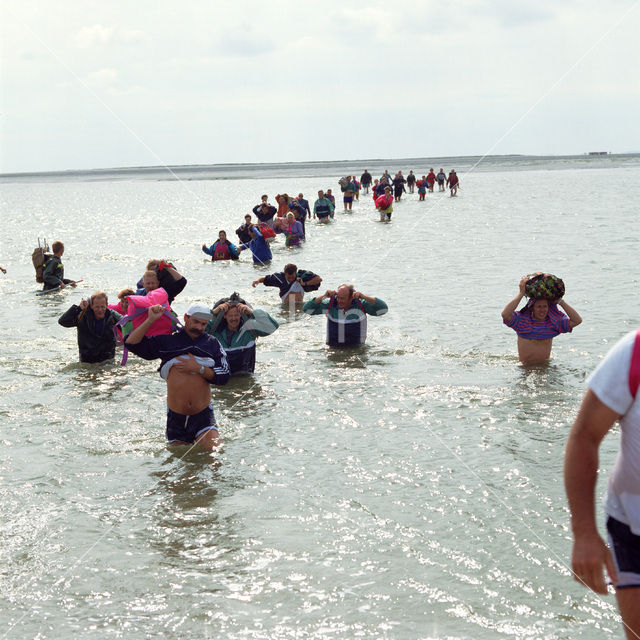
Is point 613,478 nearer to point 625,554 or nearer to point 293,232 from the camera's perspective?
point 625,554

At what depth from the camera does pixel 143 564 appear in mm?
5594

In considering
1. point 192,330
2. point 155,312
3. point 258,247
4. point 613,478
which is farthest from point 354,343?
point 258,247

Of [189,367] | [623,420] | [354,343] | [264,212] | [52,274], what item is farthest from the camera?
[264,212]

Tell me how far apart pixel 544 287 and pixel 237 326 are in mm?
3845

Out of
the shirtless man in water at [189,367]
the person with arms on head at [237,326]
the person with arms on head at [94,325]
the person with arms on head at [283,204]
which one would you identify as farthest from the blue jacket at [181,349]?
the person with arms on head at [283,204]

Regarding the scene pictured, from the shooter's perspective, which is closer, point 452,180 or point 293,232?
point 293,232

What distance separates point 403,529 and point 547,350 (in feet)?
17.2

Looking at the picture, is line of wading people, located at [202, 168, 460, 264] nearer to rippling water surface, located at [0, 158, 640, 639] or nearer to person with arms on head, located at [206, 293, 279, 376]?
rippling water surface, located at [0, 158, 640, 639]

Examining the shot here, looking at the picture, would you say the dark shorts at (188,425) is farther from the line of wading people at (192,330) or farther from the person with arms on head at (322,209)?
the person with arms on head at (322,209)

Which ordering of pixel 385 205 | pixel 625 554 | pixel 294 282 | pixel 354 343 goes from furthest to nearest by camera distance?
pixel 385 205 < pixel 294 282 < pixel 354 343 < pixel 625 554

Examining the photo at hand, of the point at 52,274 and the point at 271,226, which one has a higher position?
the point at 271,226

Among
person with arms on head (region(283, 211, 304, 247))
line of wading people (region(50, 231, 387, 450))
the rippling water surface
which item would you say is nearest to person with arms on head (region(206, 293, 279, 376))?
line of wading people (region(50, 231, 387, 450))

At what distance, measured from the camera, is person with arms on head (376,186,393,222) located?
33.5 metres

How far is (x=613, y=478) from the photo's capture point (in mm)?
3008
